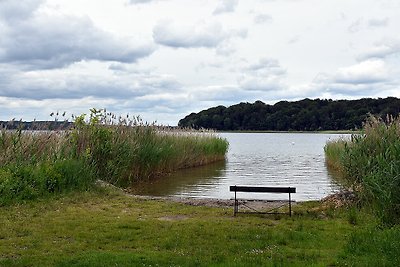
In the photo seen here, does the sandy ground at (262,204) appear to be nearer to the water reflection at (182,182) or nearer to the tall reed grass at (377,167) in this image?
the tall reed grass at (377,167)

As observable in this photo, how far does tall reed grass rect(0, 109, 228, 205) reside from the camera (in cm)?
1336

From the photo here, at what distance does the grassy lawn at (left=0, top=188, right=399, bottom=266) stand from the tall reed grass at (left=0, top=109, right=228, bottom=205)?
975mm

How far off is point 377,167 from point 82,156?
891cm

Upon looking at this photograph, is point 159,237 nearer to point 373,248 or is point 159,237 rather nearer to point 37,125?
point 373,248

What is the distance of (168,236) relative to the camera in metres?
9.10

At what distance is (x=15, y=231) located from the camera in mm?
9406

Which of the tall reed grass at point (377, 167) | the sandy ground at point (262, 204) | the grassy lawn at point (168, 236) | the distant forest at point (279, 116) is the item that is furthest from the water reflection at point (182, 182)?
the distant forest at point (279, 116)

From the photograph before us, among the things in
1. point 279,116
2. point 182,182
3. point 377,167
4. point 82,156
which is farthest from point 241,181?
point 279,116

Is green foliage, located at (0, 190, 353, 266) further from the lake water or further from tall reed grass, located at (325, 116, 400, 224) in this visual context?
the lake water

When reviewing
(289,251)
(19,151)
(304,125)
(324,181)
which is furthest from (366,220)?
(304,125)

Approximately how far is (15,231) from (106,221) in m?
1.87

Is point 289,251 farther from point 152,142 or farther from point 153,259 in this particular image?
point 152,142

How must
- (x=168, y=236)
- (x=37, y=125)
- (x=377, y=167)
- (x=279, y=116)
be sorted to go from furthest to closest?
(x=279, y=116), (x=37, y=125), (x=377, y=167), (x=168, y=236)

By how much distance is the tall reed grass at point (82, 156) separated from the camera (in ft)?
43.8
